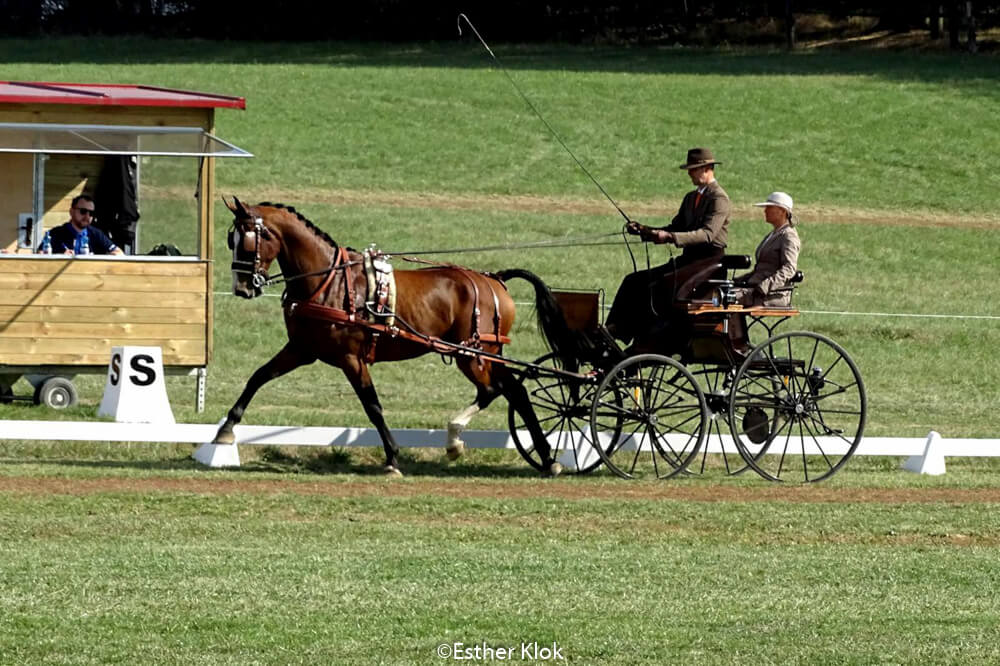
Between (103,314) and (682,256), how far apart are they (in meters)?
5.85

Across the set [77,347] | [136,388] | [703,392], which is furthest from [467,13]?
[703,392]

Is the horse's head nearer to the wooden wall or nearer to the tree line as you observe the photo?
the wooden wall

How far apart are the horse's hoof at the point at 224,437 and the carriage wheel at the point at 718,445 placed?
3.51m

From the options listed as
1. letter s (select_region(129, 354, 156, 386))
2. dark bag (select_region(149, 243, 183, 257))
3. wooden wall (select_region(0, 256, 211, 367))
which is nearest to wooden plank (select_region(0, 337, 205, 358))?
wooden wall (select_region(0, 256, 211, 367))

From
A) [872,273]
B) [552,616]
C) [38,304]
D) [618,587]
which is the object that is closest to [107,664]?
A: [552,616]

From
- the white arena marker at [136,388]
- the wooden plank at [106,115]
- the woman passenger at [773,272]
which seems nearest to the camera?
the woman passenger at [773,272]

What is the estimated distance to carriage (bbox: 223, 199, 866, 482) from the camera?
12.7 meters

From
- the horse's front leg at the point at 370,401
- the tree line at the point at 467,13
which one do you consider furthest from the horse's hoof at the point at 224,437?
the tree line at the point at 467,13

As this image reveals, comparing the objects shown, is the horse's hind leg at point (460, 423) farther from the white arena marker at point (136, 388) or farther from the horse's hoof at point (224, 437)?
the white arena marker at point (136, 388)

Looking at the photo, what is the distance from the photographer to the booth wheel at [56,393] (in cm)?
1642

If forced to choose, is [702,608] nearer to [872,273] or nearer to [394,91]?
[872,273]

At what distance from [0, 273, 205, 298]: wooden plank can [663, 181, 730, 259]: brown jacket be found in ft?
17.3

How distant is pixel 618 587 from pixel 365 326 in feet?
14.3

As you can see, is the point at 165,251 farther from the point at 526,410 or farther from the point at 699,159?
the point at 699,159
